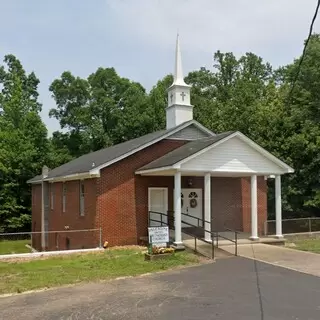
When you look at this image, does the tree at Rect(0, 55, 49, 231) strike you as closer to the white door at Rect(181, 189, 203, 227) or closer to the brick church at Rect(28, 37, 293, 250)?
the brick church at Rect(28, 37, 293, 250)

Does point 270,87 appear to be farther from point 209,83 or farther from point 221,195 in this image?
point 221,195

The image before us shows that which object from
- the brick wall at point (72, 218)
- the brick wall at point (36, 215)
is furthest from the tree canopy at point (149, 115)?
the brick wall at point (72, 218)

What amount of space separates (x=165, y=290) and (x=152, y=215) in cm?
1005

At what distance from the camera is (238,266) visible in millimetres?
13391

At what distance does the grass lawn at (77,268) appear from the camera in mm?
11398

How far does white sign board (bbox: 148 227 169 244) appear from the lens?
14859mm

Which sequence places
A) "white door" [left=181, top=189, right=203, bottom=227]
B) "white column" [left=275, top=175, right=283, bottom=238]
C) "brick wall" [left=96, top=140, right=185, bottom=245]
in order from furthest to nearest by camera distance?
"white door" [left=181, top=189, right=203, bottom=227], "white column" [left=275, top=175, right=283, bottom=238], "brick wall" [left=96, top=140, right=185, bottom=245]

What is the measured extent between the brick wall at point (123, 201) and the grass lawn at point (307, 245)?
262 inches

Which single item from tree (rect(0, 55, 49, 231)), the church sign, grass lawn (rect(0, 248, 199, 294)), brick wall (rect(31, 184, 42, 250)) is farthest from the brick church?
tree (rect(0, 55, 49, 231))

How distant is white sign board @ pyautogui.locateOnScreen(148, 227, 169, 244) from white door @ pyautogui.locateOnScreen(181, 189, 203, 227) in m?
6.06

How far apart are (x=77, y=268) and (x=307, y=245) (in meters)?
10.2

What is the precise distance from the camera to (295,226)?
22.4 metres

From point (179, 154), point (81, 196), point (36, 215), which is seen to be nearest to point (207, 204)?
point (179, 154)

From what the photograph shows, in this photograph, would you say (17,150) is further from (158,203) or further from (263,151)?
(263,151)
